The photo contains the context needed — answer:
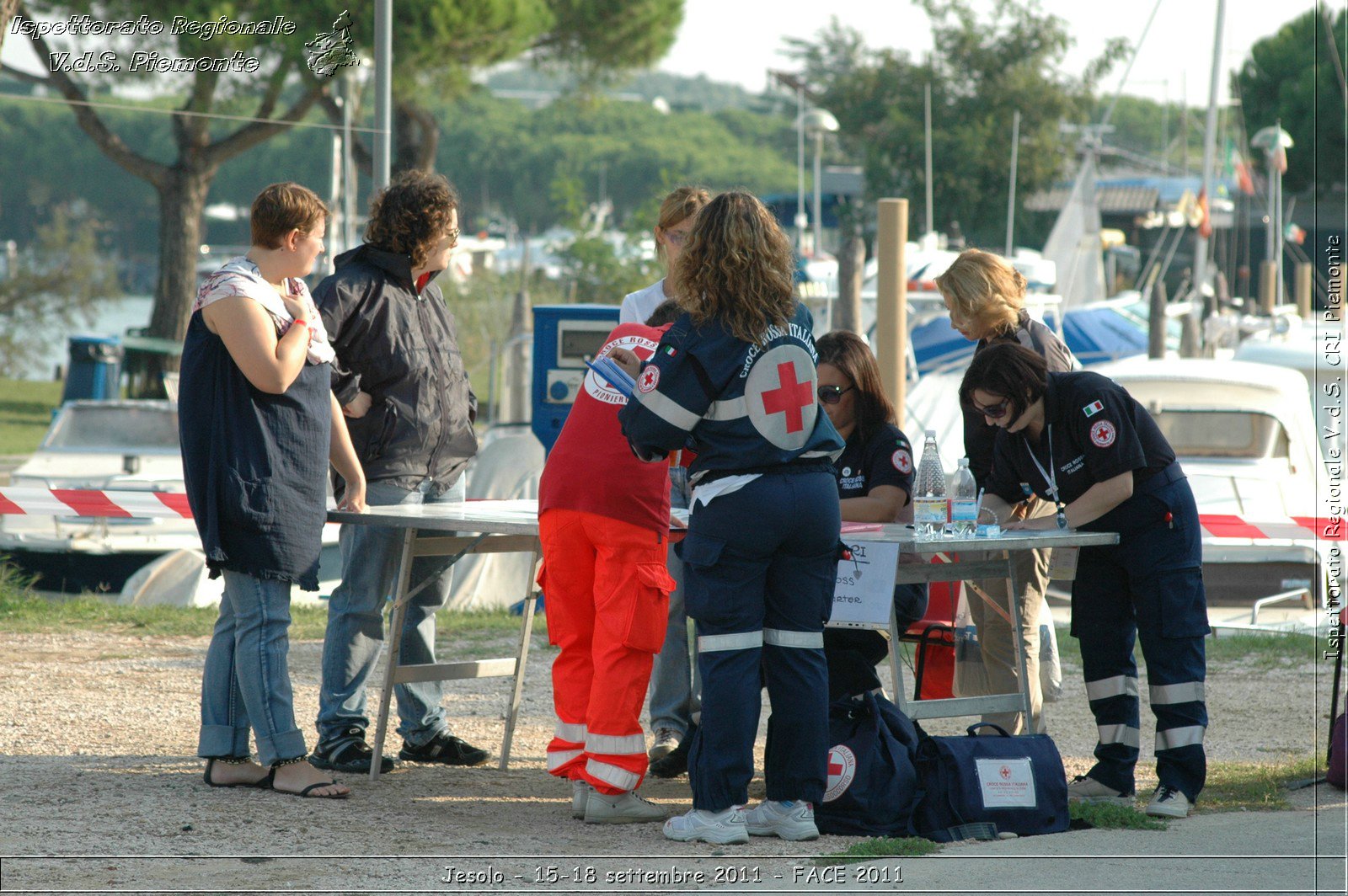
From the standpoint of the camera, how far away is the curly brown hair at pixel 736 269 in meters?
3.87

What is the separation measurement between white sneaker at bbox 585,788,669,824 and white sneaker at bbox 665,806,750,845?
0.79 feet

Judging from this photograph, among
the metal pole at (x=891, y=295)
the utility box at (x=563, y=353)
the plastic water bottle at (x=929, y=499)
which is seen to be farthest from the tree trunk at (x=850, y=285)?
the plastic water bottle at (x=929, y=499)

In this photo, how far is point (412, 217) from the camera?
190 inches

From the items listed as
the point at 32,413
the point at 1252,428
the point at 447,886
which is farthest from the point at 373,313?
the point at 32,413

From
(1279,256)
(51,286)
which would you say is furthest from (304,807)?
(1279,256)

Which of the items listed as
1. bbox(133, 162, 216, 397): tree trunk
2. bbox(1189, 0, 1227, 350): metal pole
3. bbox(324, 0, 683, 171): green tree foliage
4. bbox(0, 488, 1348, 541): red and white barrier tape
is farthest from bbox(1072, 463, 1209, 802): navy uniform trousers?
bbox(1189, 0, 1227, 350): metal pole

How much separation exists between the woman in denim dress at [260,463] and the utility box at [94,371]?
37.1ft

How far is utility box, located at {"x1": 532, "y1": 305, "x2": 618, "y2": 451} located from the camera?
803 cm

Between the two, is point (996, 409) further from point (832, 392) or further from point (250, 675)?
point (250, 675)

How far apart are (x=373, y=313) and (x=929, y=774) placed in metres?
2.27

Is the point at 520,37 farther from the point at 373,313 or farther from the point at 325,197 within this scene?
the point at 373,313

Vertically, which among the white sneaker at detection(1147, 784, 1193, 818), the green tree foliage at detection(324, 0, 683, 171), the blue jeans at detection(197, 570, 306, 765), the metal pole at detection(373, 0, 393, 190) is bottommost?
the white sneaker at detection(1147, 784, 1193, 818)

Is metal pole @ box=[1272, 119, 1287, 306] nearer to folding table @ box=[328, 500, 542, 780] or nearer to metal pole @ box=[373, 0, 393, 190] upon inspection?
metal pole @ box=[373, 0, 393, 190]

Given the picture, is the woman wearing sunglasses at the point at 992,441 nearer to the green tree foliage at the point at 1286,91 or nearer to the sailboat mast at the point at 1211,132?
the sailboat mast at the point at 1211,132
